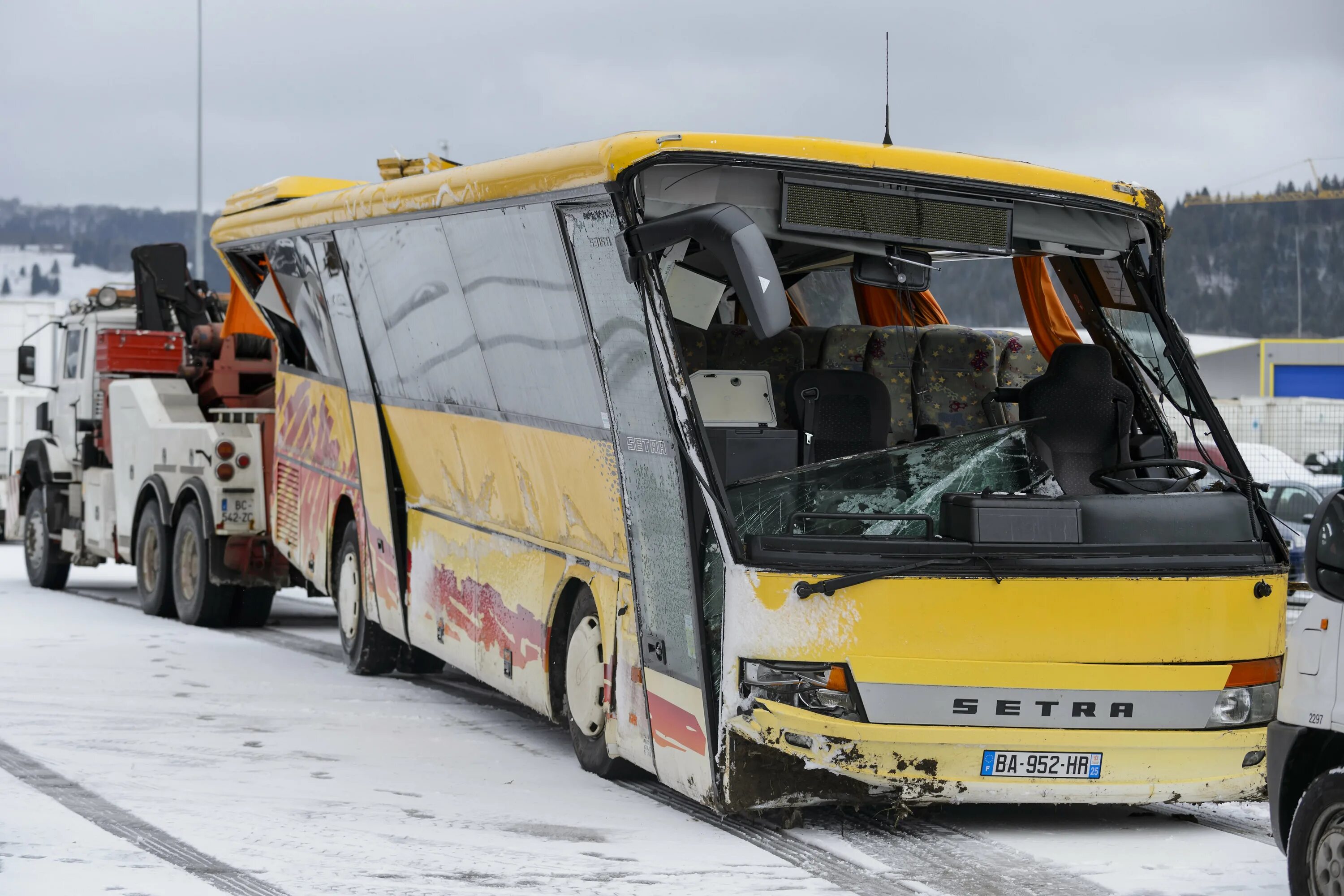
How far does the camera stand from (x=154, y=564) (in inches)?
636

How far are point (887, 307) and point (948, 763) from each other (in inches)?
184

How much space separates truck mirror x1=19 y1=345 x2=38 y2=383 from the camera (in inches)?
725

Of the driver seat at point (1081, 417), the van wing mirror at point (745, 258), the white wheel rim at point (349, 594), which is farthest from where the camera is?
the white wheel rim at point (349, 594)

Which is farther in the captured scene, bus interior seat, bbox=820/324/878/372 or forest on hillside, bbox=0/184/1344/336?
forest on hillside, bbox=0/184/1344/336

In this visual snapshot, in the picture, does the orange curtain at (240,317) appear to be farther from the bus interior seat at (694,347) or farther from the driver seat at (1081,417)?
the driver seat at (1081,417)

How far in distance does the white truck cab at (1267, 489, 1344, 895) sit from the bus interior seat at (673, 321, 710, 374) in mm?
3268

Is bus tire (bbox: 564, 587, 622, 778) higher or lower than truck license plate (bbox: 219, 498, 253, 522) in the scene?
lower

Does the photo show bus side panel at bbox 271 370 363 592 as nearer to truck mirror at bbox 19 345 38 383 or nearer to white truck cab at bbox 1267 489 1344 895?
truck mirror at bbox 19 345 38 383

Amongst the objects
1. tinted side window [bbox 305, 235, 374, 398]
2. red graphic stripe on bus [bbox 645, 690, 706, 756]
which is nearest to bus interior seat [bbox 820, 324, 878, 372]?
red graphic stripe on bus [bbox 645, 690, 706, 756]

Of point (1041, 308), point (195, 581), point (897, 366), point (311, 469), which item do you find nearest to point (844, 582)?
point (897, 366)

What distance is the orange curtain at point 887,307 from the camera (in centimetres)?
1055

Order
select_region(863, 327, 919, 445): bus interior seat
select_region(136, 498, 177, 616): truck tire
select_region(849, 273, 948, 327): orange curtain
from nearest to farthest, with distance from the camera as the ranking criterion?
1. select_region(863, 327, 919, 445): bus interior seat
2. select_region(849, 273, 948, 327): orange curtain
3. select_region(136, 498, 177, 616): truck tire

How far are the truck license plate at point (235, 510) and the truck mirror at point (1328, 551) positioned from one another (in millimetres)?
10952

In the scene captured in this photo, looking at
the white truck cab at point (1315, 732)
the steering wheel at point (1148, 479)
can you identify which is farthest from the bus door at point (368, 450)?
the white truck cab at point (1315, 732)
